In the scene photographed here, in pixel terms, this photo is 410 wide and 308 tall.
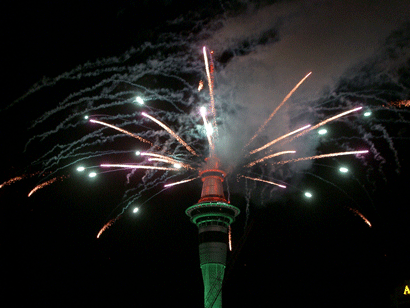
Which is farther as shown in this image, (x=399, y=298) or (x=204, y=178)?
(x=204, y=178)

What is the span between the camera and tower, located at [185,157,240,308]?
5181 cm

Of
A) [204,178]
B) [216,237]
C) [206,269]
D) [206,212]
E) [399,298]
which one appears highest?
[204,178]

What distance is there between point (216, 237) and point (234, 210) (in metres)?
5.44

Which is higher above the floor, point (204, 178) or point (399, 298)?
point (204, 178)

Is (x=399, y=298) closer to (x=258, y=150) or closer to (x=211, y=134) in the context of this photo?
(x=258, y=150)

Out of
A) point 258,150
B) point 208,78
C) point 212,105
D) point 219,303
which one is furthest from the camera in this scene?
point 219,303

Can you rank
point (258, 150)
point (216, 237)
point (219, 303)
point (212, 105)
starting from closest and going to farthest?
point (212, 105) < point (258, 150) < point (219, 303) < point (216, 237)

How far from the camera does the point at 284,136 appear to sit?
36469mm

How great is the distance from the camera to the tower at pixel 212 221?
5181 cm

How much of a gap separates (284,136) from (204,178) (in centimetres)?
2227

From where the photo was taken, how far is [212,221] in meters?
54.7

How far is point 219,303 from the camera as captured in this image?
1949 inches

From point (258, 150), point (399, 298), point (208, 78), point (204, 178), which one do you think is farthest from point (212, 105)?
point (399, 298)

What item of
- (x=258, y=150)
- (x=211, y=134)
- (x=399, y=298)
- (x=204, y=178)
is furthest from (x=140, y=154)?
(x=399, y=298)
